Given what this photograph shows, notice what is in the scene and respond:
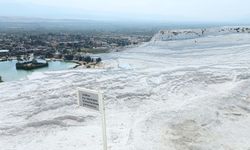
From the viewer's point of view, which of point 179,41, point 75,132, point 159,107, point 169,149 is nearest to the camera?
point 169,149

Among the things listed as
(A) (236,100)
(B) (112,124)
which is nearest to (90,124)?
(B) (112,124)

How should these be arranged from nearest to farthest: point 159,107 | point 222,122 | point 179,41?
point 222,122, point 159,107, point 179,41

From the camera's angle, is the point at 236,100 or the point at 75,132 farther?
the point at 236,100

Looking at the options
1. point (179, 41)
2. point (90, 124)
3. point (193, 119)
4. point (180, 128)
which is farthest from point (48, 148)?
point (179, 41)

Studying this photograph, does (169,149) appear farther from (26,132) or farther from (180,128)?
(26,132)

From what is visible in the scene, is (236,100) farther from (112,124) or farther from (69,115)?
(69,115)

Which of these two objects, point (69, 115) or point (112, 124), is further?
point (69, 115)
